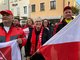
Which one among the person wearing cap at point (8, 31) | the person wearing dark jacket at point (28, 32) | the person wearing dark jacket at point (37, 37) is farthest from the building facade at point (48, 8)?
the person wearing cap at point (8, 31)

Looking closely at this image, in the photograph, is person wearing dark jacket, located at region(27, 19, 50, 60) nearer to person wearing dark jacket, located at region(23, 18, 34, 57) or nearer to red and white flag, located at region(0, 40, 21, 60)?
person wearing dark jacket, located at region(23, 18, 34, 57)

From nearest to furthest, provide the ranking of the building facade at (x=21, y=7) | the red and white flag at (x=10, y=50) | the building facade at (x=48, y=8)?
the red and white flag at (x=10, y=50) → the building facade at (x=48, y=8) → the building facade at (x=21, y=7)

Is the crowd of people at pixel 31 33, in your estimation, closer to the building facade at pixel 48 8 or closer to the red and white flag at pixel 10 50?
the red and white flag at pixel 10 50

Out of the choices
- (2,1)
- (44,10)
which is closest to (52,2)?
(44,10)

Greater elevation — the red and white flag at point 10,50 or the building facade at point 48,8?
the red and white flag at point 10,50

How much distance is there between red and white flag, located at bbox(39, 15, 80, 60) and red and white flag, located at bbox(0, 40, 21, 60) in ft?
3.18

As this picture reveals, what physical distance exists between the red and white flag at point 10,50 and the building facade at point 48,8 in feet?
151

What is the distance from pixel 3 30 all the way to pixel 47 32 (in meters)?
1.67

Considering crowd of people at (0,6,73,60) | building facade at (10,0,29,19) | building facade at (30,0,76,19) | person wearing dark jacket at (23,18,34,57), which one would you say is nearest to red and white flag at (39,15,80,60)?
crowd of people at (0,6,73,60)

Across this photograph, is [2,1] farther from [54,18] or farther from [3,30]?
[3,30]

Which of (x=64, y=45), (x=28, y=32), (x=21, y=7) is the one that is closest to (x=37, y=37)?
(x=64, y=45)

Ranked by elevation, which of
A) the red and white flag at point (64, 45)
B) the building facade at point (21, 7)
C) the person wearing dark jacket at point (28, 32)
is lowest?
the building facade at point (21, 7)

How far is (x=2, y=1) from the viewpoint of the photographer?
6519 cm

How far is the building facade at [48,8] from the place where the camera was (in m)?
53.2
